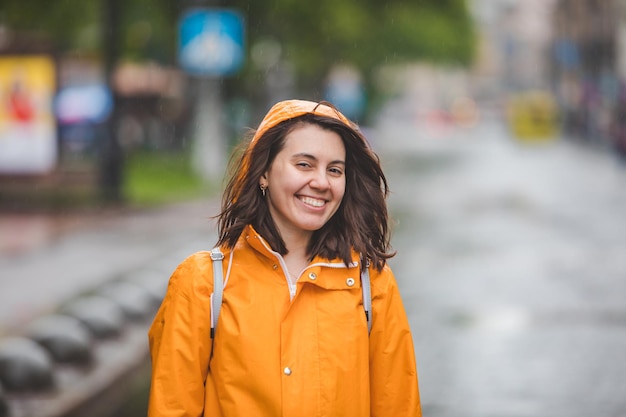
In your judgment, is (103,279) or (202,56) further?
(202,56)

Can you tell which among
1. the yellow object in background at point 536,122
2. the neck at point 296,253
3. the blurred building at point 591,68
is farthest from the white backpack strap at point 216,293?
the yellow object in background at point 536,122

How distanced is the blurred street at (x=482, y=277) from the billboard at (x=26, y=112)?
5.38ft

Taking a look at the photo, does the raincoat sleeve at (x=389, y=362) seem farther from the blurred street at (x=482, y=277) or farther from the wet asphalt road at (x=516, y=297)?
the wet asphalt road at (x=516, y=297)

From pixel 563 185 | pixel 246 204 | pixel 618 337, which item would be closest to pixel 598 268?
pixel 618 337

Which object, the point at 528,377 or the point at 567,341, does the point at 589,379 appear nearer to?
the point at 528,377

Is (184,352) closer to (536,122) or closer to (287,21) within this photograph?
(287,21)

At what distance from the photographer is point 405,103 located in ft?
554

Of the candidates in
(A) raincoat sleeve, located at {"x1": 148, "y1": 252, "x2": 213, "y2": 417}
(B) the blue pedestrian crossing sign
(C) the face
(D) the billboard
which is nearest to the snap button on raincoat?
(A) raincoat sleeve, located at {"x1": 148, "y1": 252, "x2": 213, "y2": 417}

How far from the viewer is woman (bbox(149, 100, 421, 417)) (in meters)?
3.01

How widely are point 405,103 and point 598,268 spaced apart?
156959 millimetres

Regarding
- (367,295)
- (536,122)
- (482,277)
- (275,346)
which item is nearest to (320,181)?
(367,295)

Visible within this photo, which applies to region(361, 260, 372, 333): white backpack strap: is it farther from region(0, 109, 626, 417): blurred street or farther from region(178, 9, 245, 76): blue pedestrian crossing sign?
region(178, 9, 245, 76): blue pedestrian crossing sign

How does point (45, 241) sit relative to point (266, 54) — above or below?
below

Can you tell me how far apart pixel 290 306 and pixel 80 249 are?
12204 mm
